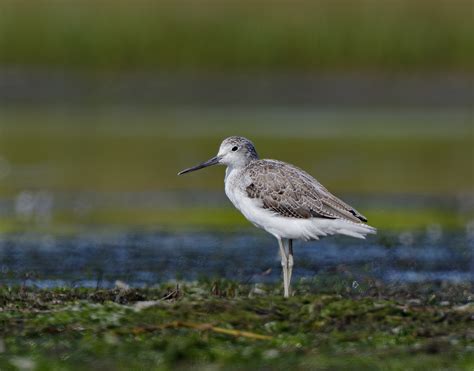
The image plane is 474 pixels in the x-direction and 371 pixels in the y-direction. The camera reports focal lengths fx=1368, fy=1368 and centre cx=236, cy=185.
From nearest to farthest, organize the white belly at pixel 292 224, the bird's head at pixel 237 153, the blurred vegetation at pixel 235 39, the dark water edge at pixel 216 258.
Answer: the white belly at pixel 292 224, the bird's head at pixel 237 153, the dark water edge at pixel 216 258, the blurred vegetation at pixel 235 39

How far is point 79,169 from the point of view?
23531mm

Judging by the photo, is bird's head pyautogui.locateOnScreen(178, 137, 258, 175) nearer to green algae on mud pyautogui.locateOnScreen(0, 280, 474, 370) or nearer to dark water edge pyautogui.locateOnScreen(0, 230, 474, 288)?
dark water edge pyautogui.locateOnScreen(0, 230, 474, 288)

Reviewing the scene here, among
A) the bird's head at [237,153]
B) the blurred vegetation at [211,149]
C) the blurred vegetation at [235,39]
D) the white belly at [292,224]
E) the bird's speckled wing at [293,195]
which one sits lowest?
the white belly at [292,224]

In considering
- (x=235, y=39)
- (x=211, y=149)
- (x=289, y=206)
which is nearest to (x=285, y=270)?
(x=289, y=206)

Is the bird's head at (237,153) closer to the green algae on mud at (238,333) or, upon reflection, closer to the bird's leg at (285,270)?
the bird's leg at (285,270)

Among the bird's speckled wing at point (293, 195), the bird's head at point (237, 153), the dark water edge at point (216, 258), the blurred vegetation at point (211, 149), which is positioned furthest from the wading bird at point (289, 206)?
the blurred vegetation at point (211, 149)

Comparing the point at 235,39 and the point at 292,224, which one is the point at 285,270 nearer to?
the point at 292,224

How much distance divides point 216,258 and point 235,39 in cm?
2724

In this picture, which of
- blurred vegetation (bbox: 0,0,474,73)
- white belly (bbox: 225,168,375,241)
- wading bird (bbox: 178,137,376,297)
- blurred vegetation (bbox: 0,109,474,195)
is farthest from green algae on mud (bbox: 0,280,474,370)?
blurred vegetation (bbox: 0,0,474,73)

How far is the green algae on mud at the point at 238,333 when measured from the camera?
8406 millimetres

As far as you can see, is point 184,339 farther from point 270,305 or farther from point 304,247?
point 304,247

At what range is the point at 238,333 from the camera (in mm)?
9016

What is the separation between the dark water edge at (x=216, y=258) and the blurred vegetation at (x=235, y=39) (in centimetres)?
A: 2402

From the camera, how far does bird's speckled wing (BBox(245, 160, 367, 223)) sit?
1105 cm
